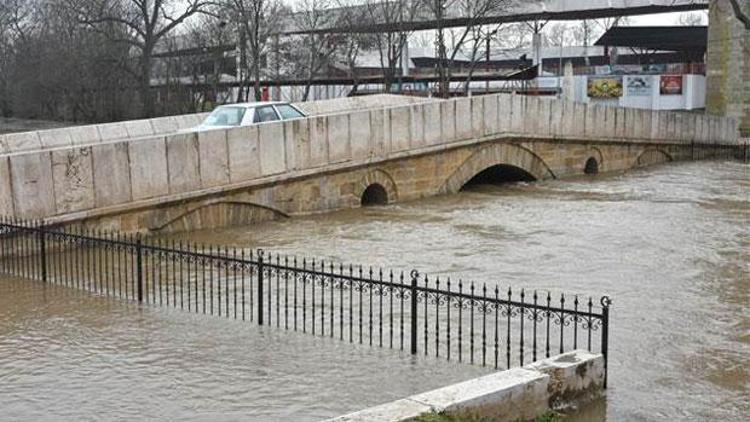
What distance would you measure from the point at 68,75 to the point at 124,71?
4.84 m

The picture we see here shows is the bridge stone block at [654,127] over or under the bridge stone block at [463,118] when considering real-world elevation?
under

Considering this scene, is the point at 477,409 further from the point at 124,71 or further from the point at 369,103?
the point at 124,71

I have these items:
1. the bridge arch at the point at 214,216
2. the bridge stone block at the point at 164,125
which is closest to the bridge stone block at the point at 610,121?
the bridge stone block at the point at 164,125

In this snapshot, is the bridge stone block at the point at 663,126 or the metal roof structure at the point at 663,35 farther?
the metal roof structure at the point at 663,35

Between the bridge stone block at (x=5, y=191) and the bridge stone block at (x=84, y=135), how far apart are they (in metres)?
8.55

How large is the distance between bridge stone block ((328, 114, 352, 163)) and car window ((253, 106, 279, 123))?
1506 millimetres

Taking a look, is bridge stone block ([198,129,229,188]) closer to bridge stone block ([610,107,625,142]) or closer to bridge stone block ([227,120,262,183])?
bridge stone block ([227,120,262,183])

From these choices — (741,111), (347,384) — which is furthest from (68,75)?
(347,384)

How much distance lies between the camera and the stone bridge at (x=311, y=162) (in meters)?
16.6

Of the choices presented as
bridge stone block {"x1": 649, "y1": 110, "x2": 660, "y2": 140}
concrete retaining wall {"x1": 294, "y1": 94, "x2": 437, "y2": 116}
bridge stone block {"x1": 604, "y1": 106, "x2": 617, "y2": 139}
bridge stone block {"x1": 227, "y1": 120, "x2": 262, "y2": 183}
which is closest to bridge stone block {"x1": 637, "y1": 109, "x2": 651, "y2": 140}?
bridge stone block {"x1": 649, "y1": 110, "x2": 660, "y2": 140}

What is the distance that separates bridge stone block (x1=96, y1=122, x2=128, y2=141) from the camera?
25.0m

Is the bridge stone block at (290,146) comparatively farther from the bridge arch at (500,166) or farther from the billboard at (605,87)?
the billboard at (605,87)

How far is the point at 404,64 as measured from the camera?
59531 mm

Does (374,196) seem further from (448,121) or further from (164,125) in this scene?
(164,125)
